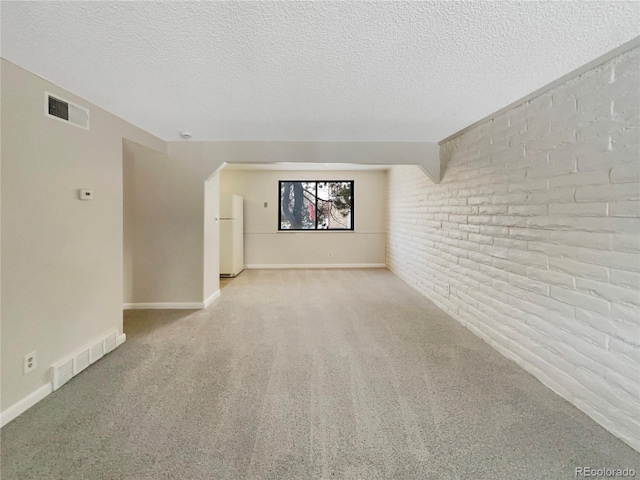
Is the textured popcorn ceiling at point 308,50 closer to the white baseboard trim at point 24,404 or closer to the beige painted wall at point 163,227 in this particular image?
the beige painted wall at point 163,227

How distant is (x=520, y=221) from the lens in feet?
7.85

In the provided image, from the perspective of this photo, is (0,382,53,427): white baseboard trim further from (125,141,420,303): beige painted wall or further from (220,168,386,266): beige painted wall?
(220,168,386,266): beige painted wall

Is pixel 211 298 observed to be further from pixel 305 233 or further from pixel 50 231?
pixel 305 233

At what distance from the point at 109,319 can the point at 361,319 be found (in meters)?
2.49

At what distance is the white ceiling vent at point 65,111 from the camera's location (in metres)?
2.03

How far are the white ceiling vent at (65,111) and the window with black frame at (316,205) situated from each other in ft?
16.0

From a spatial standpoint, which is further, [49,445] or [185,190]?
[185,190]

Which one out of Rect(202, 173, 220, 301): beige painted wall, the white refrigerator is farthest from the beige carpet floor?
the white refrigerator

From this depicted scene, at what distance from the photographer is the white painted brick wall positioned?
1.60 meters

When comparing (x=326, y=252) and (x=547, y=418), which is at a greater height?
(x=326, y=252)

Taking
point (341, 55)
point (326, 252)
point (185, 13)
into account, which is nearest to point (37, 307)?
point (185, 13)

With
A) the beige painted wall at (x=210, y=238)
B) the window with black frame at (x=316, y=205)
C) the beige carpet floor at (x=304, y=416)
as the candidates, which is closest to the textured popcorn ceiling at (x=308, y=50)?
the beige painted wall at (x=210, y=238)

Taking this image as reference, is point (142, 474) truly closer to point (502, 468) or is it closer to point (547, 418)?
point (502, 468)

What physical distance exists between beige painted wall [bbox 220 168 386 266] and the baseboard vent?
4393mm
